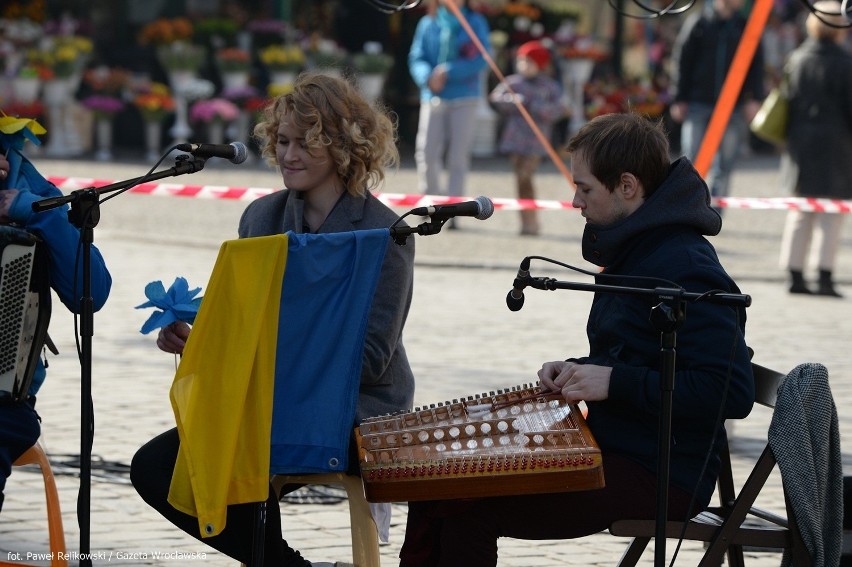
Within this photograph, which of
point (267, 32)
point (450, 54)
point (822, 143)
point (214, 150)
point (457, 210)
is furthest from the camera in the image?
point (267, 32)

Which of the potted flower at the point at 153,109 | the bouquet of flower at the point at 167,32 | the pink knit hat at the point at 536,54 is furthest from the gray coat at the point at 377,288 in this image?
the bouquet of flower at the point at 167,32

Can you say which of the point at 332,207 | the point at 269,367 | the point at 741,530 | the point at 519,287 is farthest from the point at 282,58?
the point at 519,287

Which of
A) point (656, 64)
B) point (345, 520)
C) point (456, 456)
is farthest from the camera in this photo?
point (656, 64)

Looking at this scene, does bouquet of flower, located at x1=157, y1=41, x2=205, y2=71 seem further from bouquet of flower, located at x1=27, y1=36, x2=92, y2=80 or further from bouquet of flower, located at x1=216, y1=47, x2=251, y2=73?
bouquet of flower, located at x1=27, y1=36, x2=92, y2=80

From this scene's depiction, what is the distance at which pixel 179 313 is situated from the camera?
3.95 meters

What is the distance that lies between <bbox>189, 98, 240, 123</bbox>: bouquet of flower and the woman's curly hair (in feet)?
47.0

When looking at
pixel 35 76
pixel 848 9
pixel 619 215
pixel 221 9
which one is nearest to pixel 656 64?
pixel 221 9

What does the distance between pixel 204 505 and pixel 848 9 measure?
122 inches

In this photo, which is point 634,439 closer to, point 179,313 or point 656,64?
point 179,313

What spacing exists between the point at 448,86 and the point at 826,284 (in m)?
3.96

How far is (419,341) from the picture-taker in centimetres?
880

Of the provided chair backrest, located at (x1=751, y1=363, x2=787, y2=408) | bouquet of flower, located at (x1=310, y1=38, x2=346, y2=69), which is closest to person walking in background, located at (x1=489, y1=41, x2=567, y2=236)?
bouquet of flower, located at (x1=310, y1=38, x2=346, y2=69)

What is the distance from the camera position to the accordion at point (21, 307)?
4.06 meters

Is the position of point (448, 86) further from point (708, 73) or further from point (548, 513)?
point (548, 513)
